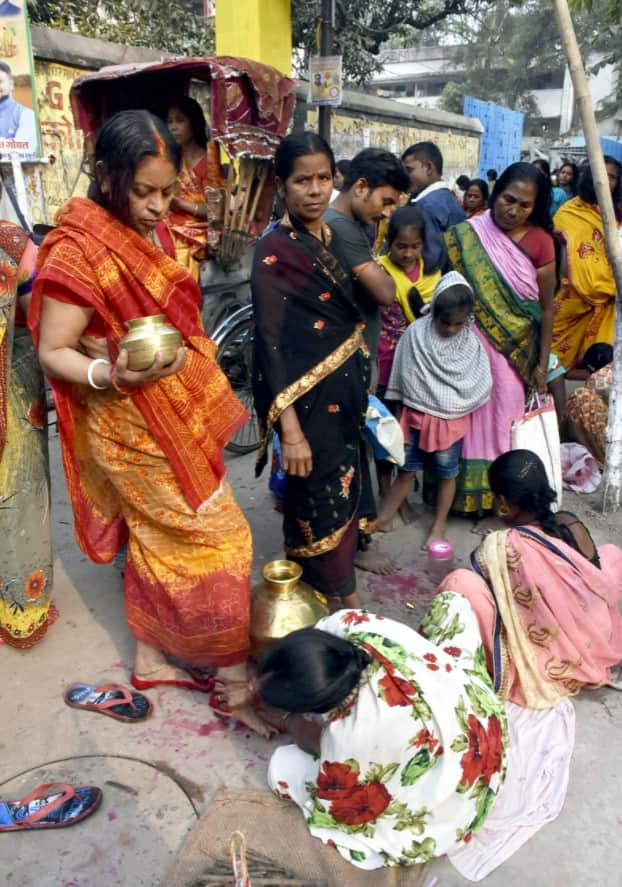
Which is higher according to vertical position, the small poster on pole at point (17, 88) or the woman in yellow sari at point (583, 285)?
the small poster on pole at point (17, 88)

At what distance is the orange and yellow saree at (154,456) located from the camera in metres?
2.01

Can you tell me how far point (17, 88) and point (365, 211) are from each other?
3755 mm

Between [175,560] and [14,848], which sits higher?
[175,560]

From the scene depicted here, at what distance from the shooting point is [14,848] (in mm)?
1965

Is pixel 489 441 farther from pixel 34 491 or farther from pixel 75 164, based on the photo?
pixel 75 164

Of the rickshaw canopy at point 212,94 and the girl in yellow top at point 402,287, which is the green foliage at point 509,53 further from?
the girl in yellow top at point 402,287

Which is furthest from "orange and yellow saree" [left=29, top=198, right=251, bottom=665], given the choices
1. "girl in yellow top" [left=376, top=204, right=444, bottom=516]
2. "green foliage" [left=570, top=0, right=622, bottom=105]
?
"green foliage" [left=570, top=0, right=622, bottom=105]

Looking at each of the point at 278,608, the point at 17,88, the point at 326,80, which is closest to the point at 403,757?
the point at 278,608

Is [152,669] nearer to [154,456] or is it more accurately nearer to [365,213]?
[154,456]

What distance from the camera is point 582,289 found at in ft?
16.6

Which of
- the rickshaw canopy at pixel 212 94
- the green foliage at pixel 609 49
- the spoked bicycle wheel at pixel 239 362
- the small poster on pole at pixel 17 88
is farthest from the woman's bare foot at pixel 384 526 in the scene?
the green foliage at pixel 609 49

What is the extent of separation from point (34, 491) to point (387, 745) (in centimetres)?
161

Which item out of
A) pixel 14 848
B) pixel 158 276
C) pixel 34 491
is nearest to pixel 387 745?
pixel 14 848

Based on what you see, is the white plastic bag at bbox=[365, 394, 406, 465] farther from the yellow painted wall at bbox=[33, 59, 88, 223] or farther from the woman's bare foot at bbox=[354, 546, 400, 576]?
the yellow painted wall at bbox=[33, 59, 88, 223]
